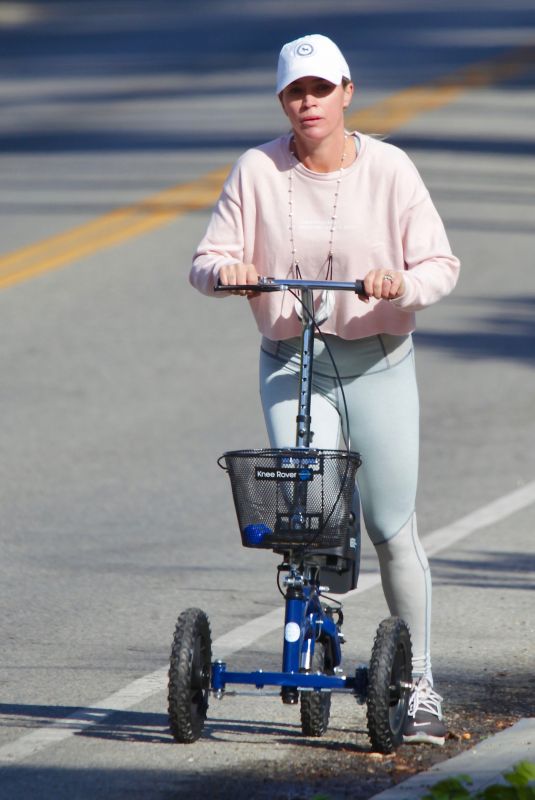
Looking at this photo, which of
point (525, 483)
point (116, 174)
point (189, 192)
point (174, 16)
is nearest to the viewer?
point (525, 483)

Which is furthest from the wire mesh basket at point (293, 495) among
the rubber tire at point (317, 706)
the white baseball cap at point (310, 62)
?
the white baseball cap at point (310, 62)

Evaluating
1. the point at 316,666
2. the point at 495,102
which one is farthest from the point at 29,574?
the point at 495,102

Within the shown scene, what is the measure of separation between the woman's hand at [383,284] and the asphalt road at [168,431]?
4.64ft

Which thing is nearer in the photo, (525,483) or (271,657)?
(271,657)

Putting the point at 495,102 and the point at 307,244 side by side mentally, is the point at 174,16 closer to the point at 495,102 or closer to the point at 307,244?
the point at 495,102

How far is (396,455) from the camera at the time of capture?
5.30 meters

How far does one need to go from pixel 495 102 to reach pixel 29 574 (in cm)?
1948

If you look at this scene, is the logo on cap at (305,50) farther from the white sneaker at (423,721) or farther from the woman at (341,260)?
the white sneaker at (423,721)

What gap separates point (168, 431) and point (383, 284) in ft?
20.2

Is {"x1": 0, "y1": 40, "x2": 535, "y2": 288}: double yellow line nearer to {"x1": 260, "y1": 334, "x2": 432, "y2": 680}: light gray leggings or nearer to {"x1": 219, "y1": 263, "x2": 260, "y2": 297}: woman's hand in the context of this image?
{"x1": 260, "y1": 334, "x2": 432, "y2": 680}: light gray leggings

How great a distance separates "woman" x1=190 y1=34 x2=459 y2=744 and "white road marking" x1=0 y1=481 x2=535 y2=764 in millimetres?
1048

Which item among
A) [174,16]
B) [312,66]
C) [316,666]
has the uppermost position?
[174,16]

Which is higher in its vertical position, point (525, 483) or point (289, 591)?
point (525, 483)

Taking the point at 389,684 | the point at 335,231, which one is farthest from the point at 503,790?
the point at 335,231
